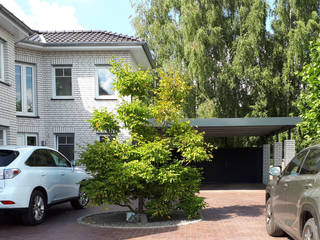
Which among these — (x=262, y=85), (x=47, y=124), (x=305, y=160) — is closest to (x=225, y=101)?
(x=262, y=85)

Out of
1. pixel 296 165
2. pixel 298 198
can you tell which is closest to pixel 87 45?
pixel 296 165

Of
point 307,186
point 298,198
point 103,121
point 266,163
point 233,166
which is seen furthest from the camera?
point 233,166

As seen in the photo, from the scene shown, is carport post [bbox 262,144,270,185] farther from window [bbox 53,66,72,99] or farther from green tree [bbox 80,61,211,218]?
green tree [bbox 80,61,211,218]

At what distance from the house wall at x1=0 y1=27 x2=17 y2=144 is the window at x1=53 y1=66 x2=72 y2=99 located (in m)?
3.54

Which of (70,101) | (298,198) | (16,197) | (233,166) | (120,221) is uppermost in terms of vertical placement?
(70,101)

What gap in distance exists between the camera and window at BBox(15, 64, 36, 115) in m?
15.8

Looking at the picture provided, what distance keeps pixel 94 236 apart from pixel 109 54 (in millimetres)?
9936

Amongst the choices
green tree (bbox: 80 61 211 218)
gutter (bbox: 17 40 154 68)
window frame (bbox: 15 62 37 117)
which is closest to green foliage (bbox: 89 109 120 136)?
green tree (bbox: 80 61 211 218)

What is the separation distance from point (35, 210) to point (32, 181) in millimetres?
681

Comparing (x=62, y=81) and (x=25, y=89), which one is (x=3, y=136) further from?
(x=62, y=81)

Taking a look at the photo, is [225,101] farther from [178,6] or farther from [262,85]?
[178,6]

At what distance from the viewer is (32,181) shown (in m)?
8.47

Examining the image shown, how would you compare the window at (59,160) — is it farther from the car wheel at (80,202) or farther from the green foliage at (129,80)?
the green foliage at (129,80)

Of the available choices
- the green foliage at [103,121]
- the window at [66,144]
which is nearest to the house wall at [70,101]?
the window at [66,144]
